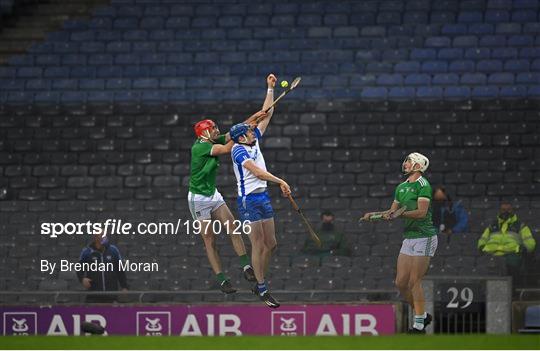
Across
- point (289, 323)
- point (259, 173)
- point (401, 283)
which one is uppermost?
point (259, 173)

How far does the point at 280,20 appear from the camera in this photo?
2647cm

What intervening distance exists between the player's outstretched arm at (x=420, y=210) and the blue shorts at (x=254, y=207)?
1.64 metres

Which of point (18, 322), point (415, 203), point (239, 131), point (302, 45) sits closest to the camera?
point (239, 131)

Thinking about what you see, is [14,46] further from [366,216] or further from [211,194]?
[366,216]

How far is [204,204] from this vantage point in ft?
53.4

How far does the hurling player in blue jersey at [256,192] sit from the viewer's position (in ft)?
51.5

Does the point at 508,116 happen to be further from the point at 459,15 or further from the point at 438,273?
the point at 438,273

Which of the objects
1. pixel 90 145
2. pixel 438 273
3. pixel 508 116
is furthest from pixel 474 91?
pixel 438 273

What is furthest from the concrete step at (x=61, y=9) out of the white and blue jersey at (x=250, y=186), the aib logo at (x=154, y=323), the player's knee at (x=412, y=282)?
the player's knee at (x=412, y=282)

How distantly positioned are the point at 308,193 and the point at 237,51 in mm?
3719

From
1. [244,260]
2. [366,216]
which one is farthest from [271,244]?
[366,216]

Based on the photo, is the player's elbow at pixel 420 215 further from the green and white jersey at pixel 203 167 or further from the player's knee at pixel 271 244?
the green and white jersey at pixel 203 167

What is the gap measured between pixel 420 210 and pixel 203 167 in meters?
2.54

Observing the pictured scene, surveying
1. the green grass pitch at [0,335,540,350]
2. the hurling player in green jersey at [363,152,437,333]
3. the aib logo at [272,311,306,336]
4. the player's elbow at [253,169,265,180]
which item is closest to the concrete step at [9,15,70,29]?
the green grass pitch at [0,335,540,350]
